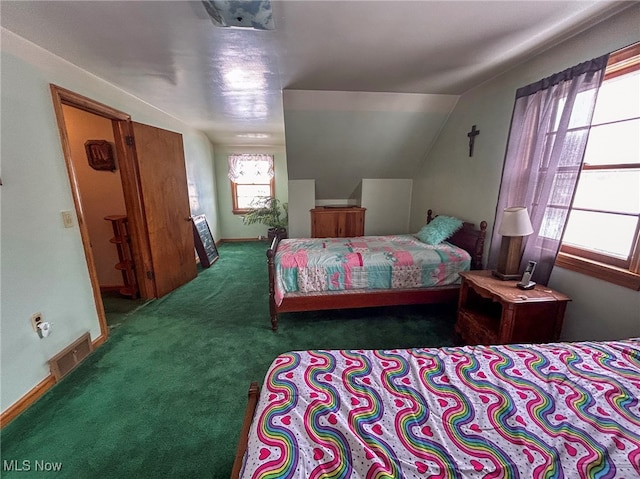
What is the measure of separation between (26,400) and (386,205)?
14.6 ft

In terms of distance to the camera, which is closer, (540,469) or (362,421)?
(540,469)

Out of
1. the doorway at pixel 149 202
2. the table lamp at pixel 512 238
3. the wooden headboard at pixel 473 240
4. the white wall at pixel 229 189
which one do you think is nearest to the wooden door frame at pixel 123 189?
the doorway at pixel 149 202

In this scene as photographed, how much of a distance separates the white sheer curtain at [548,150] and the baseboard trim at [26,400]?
11.8 feet

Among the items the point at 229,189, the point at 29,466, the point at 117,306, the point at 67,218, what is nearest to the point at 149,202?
the point at 67,218

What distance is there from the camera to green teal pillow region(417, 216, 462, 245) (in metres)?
2.97

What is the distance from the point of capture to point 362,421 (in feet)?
2.95

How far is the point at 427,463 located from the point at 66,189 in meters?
2.81

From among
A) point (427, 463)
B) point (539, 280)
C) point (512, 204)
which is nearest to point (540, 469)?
point (427, 463)

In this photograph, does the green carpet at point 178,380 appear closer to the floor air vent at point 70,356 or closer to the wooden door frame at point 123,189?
the floor air vent at point 70,356

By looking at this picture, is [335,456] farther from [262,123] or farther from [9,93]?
[262,123]

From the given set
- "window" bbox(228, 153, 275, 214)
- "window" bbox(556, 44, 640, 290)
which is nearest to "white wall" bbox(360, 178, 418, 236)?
"window" bbox(228, 153, 275, 214)

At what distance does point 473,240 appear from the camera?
2.74 metres

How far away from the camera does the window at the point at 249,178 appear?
5.62m

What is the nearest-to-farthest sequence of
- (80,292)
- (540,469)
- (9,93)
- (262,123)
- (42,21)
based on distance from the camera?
(540,469) < (42,21) < (9,93) < (80,292) < (262,123)
